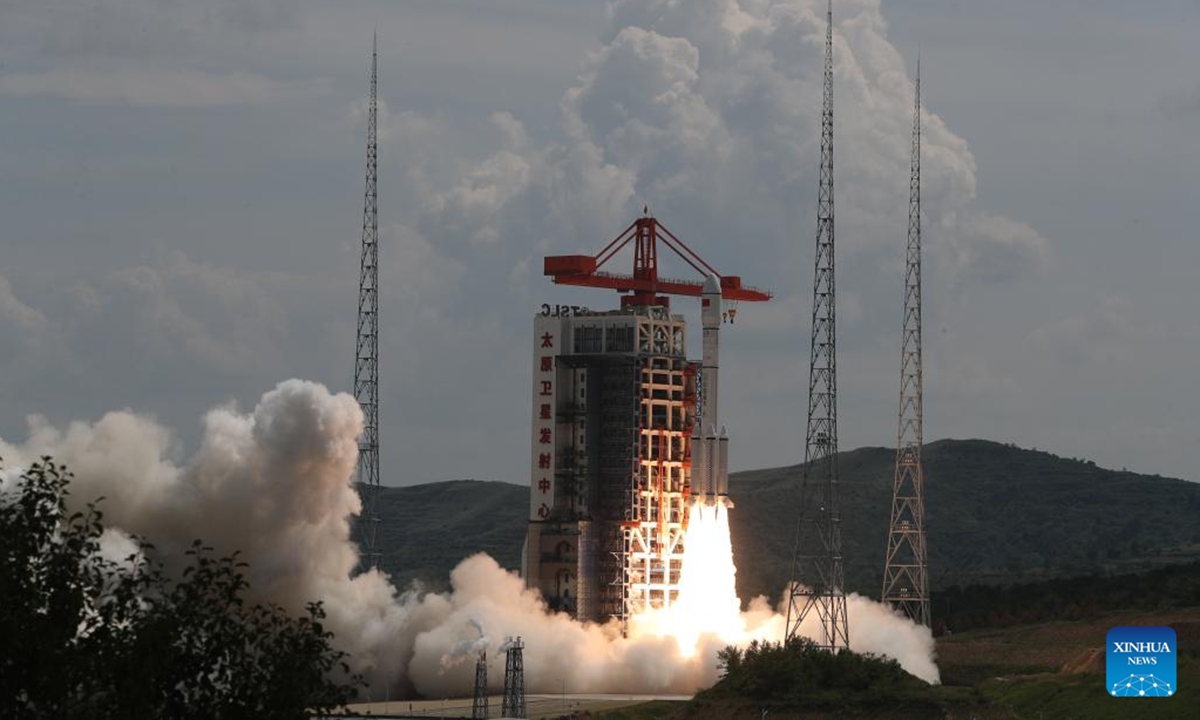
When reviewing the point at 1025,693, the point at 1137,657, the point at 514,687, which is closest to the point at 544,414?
the point at 514,687

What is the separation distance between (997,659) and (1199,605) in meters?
16.8

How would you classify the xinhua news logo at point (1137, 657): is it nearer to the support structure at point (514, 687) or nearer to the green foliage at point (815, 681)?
the green foliage at point (815, 681)

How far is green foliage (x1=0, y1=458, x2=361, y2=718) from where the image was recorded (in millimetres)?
49500

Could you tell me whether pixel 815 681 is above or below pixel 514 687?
above

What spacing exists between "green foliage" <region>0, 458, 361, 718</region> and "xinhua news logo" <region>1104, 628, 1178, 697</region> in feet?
99.2

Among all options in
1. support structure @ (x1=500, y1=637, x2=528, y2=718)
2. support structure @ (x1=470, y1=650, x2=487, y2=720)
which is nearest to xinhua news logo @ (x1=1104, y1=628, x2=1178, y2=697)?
support structure @ (x1=500, y1=637, x2=528, y2=718)

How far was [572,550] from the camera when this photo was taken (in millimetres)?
126000

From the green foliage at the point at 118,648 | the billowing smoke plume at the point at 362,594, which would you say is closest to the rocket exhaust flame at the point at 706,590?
the billowing smoke plume at the point at 362,594

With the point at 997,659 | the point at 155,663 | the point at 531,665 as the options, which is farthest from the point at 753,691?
the point at 155,663

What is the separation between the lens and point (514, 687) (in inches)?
4173

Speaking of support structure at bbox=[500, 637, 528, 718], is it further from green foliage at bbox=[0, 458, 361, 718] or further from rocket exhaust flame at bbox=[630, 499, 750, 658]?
green foliage at bbox=[0, 458, 361, 718]

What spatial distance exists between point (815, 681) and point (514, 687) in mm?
14404

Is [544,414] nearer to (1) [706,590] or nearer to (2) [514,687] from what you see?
(1) [706,590]

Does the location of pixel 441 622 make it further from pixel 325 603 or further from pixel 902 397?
pixel 902 397
